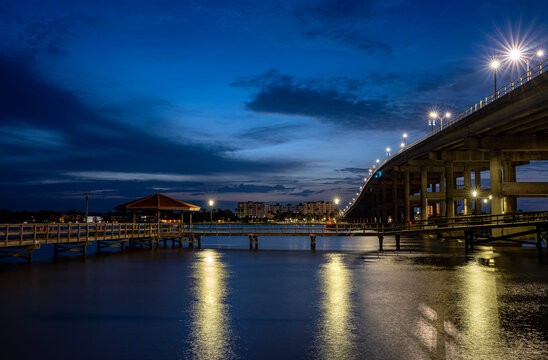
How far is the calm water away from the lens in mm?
9141

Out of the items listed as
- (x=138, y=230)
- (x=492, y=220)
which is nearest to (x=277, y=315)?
(x=138, y=230)

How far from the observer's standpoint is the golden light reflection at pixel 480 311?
374 inches

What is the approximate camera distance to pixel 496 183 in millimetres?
43844

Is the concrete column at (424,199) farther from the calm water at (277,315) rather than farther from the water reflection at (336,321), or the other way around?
the water reflection at (336,321)

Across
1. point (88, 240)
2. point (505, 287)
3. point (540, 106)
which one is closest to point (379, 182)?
point (540, 106)

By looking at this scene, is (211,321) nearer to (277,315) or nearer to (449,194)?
(277,315)

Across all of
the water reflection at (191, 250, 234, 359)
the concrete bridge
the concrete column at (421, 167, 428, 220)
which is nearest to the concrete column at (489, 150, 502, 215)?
the concrete bridge

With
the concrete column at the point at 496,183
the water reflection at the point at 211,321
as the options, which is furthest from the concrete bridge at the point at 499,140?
the water reflection at the point at 211,321

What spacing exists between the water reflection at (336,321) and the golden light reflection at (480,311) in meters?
2.52

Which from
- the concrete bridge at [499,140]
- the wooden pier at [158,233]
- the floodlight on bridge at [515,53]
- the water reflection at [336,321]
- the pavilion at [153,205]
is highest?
the floodlight on bridge at [515,53]

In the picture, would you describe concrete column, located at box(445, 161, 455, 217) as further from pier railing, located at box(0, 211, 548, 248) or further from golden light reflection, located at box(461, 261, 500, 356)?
golden light reflection, located at box(461, 261, 500, 356)

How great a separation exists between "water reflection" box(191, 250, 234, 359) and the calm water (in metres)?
0.04

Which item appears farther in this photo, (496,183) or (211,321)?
(496,183)

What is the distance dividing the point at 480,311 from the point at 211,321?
295 inches
